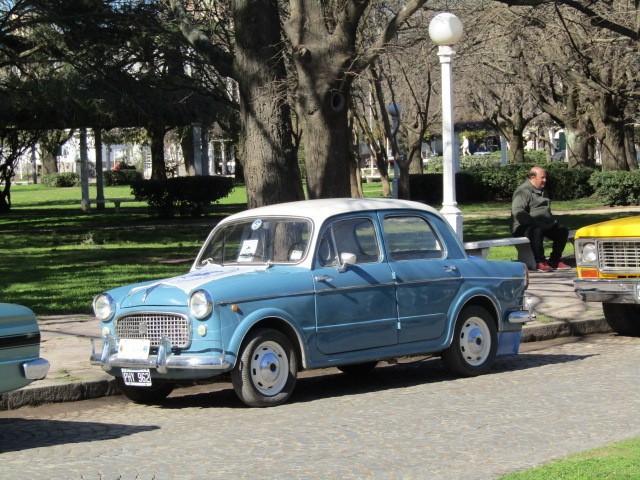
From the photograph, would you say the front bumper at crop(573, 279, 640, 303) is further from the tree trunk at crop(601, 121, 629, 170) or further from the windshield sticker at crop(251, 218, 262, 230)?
the tree trunk at crop(601, 121, 629, 170)

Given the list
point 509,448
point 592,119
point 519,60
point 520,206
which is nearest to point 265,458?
point 509,448

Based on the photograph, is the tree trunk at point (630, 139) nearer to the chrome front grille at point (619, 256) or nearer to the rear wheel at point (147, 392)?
the chrome front grille at point (619, 256)

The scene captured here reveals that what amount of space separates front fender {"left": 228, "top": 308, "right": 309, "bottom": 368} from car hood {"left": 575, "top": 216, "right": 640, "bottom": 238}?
188 inches

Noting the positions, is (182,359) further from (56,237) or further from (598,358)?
(56,237)

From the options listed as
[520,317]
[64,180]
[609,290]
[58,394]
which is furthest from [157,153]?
[64,180]

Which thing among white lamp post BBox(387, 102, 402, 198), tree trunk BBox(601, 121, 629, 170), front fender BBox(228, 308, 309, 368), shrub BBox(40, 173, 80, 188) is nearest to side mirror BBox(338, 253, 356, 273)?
front fender BBox(228, 308, 309, 368)

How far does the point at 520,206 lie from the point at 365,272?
29.7 ft

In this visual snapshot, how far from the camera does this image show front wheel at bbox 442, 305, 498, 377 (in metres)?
10.5

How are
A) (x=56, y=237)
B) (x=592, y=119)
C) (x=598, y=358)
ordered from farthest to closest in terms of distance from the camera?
(x=592, y=119) < (x=56, y=237) < (x=598, y=358)

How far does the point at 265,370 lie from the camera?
9.10m

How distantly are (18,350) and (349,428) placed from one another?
8.11 feet

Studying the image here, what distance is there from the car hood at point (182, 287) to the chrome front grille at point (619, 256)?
4621mm

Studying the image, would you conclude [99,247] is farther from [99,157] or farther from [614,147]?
[614,147]

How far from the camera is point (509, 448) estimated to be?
743cm
